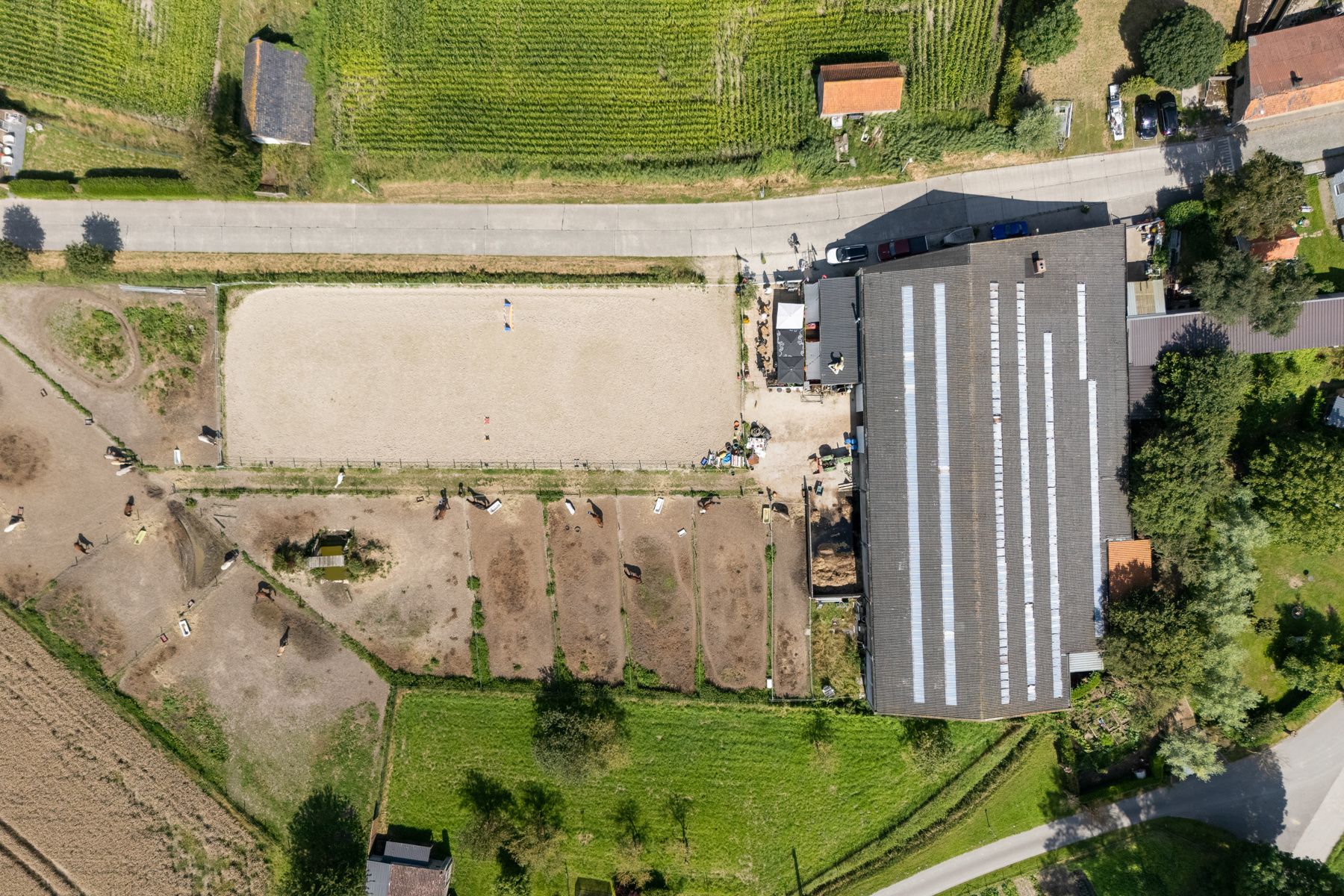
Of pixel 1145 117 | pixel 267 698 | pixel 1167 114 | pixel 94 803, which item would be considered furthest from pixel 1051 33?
pixel 94 803

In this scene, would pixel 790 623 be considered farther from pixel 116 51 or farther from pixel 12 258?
pixel 116 51

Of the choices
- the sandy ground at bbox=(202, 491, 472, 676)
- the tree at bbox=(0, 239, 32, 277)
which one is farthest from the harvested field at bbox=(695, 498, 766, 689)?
the tree at bbox=(0, 239, 32, 277)

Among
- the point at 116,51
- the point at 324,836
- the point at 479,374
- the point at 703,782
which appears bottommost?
the point at 324,836

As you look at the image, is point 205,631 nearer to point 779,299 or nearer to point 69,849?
point 69,849

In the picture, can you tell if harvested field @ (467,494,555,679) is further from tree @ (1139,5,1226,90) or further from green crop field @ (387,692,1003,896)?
tree @ (1139,5,1226,90)

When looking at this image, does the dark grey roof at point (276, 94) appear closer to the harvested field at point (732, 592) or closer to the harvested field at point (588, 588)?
the harvested field at point (588, 588)

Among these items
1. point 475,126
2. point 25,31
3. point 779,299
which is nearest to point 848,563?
point 779,299

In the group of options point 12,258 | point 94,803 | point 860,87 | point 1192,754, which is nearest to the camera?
point 860,87
